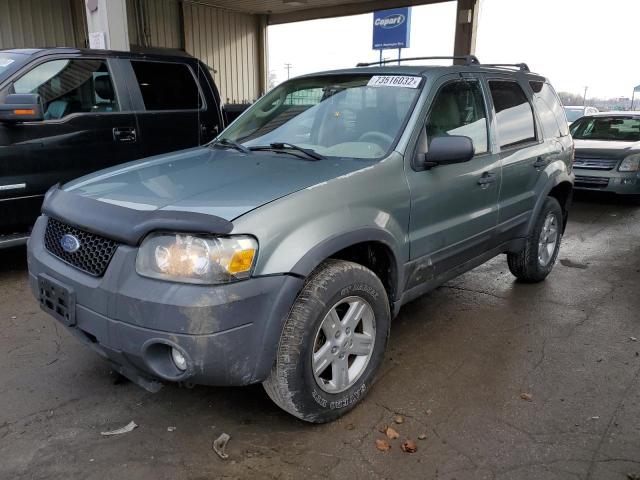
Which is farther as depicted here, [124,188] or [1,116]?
[1,116]

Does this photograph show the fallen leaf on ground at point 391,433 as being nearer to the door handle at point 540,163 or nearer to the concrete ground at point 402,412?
the concrete ground at point 402,412

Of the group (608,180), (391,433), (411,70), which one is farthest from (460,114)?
(608,180)

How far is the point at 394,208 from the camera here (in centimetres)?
294

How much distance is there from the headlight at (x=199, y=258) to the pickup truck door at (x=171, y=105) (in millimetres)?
3556

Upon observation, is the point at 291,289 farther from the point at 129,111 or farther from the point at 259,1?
the point at 259,1

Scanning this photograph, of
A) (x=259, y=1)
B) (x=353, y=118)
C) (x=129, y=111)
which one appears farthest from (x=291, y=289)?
(x=259, y=1)

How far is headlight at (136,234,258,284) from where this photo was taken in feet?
7.23

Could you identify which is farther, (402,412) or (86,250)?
(402,412)

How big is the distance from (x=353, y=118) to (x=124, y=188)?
1.48m

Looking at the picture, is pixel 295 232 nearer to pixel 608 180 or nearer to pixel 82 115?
pixel 82 115

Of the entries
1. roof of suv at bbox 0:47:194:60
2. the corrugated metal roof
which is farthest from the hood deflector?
the corrugated metal roof

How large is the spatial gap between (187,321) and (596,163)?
8652 mm

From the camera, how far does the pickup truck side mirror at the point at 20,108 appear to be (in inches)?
169

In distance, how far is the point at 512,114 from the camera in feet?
13.7
